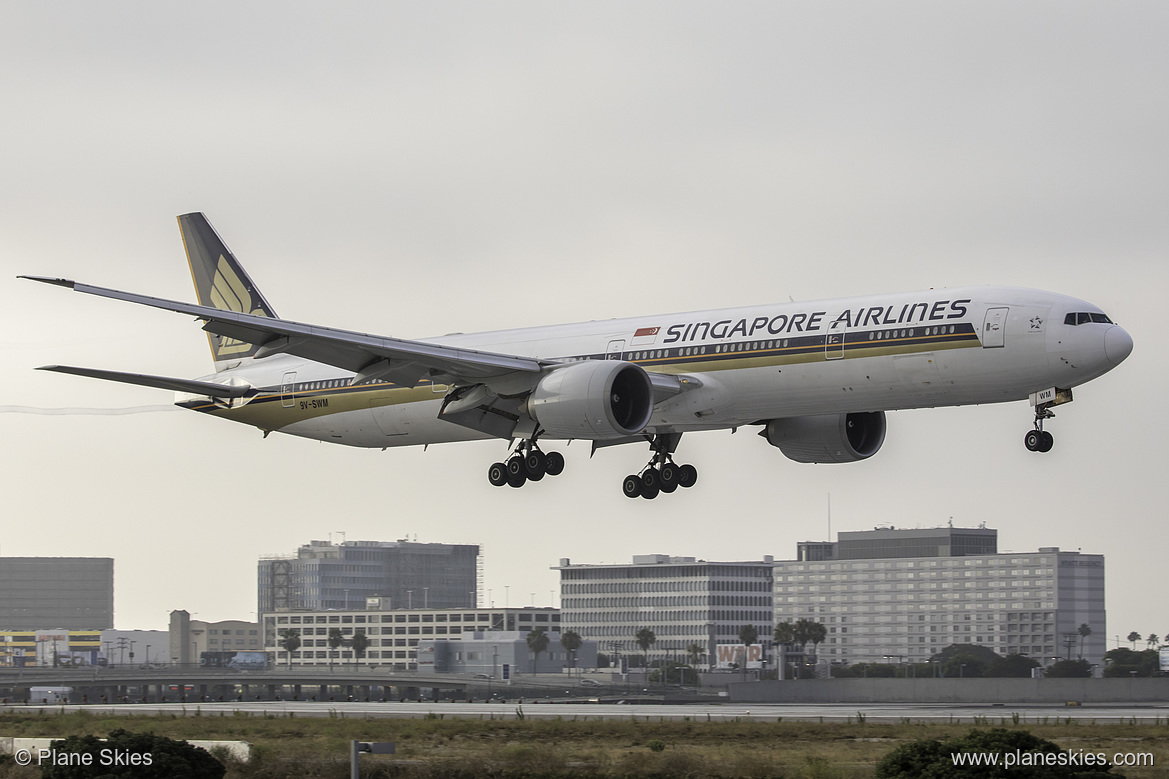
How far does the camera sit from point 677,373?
4750 cm

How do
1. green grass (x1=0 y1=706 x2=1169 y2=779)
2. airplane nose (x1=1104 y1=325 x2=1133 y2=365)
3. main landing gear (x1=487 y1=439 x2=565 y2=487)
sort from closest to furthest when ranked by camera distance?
green grass (x1=0 y1=706 x2=1169 y2=779), airplane nose (x1=1104 y1=325 x2=1133 y2=365), main landing gear (x1=487 y1=439 x2=565 y2=487)

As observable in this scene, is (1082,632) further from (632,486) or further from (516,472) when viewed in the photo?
(516,472)

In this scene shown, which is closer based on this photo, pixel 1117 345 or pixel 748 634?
pixel 1117 345

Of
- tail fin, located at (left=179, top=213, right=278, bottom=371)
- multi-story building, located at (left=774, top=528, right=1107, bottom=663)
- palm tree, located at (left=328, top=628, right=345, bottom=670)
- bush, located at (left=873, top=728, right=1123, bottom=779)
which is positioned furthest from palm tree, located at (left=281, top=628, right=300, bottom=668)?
bush, located at (left=873, top=728, right=1123, bottom=779)

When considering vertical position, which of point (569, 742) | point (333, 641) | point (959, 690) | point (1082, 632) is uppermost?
point (569, 742)

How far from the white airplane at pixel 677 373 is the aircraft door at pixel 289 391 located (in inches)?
2.2

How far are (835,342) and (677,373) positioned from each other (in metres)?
5.71

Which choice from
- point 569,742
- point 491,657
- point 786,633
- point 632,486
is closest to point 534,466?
point 632,486

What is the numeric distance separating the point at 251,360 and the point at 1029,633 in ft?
403

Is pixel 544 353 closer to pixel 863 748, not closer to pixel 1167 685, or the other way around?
pixel 863 748

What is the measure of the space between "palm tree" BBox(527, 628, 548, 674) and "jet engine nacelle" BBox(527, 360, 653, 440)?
120m

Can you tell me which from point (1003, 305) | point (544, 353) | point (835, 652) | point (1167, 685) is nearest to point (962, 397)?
point (1003, 305)

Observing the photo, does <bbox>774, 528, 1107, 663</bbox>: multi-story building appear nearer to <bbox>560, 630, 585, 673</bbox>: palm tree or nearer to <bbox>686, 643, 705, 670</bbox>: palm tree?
<bbox>686, 643, 705, 670</bbox>: palm tree

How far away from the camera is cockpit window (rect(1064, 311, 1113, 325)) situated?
138 feet
